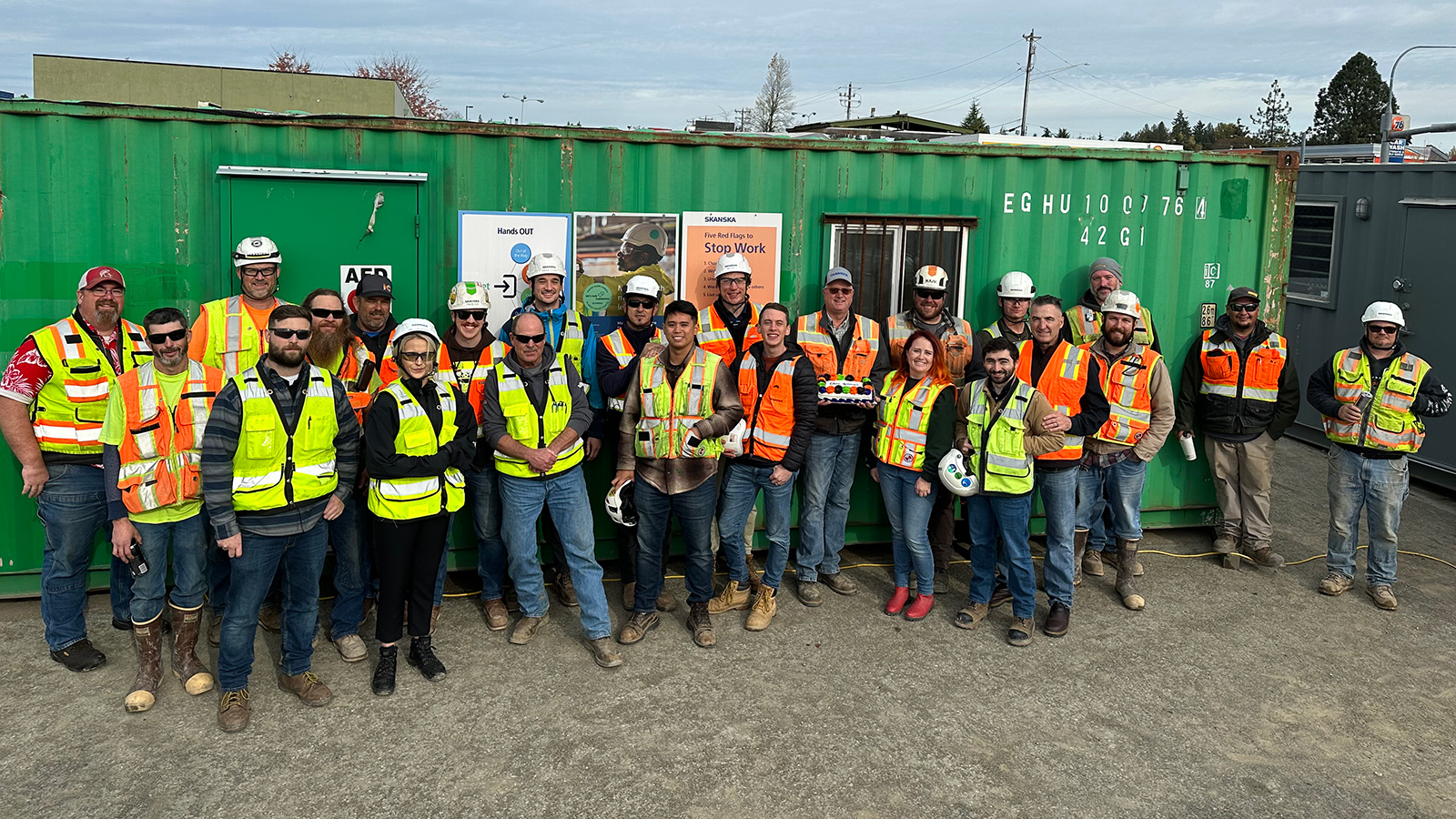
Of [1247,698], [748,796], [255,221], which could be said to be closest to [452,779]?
[748,796]

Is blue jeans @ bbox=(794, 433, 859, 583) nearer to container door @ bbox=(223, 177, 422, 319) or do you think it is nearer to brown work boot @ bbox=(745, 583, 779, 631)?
brown work boot @ bbox=(745, 583, 779, 631)

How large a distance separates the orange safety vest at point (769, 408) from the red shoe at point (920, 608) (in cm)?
133

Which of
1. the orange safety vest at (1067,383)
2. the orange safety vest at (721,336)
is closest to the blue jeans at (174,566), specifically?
the orange safety vest at (721,336)

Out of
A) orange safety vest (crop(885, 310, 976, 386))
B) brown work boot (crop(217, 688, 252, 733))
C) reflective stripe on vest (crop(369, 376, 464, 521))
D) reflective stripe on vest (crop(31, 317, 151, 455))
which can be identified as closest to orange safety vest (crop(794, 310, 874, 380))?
orange safety vest (crop(885, 310, 976, 386))

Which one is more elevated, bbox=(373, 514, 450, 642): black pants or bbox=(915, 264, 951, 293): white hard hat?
bbox=(915, 264, 951, 293): white hard hat

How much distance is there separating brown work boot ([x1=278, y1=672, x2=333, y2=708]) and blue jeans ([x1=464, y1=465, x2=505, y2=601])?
116 cm

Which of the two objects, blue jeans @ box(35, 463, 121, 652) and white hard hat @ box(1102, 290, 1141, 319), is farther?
white hard hat @ box(1102, 290, 1141, 319)

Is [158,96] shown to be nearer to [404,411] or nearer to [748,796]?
[404,411]

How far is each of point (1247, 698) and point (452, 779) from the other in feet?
13.1

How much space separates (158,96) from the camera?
18.8 metres

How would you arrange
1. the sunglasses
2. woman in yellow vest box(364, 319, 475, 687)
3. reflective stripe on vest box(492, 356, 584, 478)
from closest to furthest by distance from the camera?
1. the sunglasses
2. woman in yellow vest box(364, 319, 475, 687)
3. reflective stripe on vest box(492, 356, 584, 478)

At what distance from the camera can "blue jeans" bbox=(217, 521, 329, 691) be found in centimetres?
455

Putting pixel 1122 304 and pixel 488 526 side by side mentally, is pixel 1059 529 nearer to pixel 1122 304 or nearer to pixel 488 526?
pixel 1122 304

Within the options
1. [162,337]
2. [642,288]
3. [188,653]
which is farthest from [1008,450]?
[188,653]
